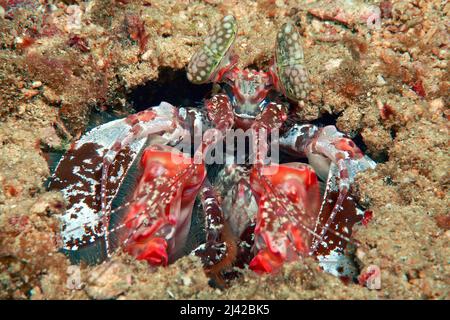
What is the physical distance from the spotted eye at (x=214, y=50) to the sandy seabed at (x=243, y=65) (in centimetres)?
76

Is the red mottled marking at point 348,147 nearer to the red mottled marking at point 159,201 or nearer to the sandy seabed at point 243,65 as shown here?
the sandy seabed at point 243,65

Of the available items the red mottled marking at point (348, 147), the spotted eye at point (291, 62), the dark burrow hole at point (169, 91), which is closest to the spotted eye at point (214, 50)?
the spotted eye at point (291, 62)

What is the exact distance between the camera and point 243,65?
467 centimetres

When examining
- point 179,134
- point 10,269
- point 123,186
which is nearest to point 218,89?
point 179,134

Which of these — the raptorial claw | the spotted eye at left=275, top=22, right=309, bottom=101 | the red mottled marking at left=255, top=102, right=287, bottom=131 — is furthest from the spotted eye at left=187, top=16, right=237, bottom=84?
the raptorial claw

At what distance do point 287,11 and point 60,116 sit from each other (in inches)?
117

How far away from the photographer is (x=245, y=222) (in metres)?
3.94

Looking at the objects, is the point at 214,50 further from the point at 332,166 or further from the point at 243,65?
the point at 332,166

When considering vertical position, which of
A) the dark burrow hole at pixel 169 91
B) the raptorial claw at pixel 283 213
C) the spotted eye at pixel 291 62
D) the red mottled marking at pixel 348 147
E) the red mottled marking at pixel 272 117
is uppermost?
the spotted eye at pixel 291 62

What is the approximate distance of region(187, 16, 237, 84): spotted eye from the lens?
3.77 meters

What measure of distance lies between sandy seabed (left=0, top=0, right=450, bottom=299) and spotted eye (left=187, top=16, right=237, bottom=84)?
755 mm

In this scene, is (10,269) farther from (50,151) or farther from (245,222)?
(245,222)

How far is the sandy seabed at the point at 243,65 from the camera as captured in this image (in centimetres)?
278

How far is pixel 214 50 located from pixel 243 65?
910 mm
